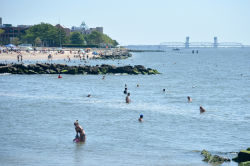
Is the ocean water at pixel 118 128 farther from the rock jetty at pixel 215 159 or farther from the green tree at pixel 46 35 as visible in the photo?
the green tree at pixel 46 35

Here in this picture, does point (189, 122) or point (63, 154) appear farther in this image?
point (189, 122)

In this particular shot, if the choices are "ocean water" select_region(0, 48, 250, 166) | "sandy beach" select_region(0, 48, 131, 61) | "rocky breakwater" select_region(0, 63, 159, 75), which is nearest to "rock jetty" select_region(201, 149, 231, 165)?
"ocean water" select_region(0, 48, 250, 166)

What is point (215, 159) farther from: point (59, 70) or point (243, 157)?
point (59, 70)

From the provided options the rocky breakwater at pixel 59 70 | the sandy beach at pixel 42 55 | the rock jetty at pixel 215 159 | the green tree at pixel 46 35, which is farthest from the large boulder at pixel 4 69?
the green tree at pixel 46 35

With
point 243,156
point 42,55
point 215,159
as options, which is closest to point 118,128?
point 215,159

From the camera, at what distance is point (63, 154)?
19844mm

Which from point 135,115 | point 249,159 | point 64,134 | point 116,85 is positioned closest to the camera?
point 249,159

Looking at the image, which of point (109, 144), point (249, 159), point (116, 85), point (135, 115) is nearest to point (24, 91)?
point (116, 85)

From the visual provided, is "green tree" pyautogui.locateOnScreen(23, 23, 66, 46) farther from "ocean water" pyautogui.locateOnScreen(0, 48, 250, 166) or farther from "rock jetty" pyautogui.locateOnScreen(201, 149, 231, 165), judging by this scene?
"rock jetty" pyautogui.locateOnScreen(201, 149, 231, 165)

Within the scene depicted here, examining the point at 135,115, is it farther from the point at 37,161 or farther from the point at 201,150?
the point at 37,161

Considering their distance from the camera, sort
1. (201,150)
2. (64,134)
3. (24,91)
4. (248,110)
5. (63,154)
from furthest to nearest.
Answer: (24,91)
(248,110)
(64,134)
(201,150)
(63,154)

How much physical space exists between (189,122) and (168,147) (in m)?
7.10

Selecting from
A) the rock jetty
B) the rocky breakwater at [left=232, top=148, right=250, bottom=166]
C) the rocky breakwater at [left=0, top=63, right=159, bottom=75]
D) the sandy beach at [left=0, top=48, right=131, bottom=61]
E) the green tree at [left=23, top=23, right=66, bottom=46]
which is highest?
the green tree at [left=23, top=23, right=66, bottom=46]

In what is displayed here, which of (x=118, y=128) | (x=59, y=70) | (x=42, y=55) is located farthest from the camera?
(x=42, y=55)
